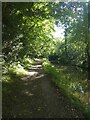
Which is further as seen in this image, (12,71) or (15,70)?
(15,70)

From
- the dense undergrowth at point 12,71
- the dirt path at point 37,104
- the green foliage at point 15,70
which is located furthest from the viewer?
the green foliage at point 15,70

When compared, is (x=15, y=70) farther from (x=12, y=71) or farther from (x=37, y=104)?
(x=37, y=104)

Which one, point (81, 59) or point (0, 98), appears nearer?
point (0, 98)

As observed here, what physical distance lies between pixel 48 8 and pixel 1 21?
279cm

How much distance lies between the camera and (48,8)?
13047mm

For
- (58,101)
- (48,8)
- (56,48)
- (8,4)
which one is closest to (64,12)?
(48,8)

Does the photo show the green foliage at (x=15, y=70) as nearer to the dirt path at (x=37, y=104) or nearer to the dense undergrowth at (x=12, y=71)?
the dense undergrowth at (x=12, y=71)

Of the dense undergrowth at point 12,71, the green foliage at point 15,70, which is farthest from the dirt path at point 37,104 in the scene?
the green foliage at point 15,70

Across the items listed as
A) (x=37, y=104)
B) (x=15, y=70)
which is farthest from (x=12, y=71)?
(x=37, y=104)

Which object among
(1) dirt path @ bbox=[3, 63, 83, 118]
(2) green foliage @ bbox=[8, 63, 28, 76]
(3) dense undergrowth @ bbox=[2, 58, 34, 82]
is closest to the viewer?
(1) dirt path @ bbox=[3, 63, 83, 118]

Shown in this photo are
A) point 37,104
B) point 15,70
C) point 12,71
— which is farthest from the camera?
point 15,70

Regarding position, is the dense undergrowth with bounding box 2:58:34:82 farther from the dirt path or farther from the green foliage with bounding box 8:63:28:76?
the dirt path

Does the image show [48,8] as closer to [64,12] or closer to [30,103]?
[64,12]

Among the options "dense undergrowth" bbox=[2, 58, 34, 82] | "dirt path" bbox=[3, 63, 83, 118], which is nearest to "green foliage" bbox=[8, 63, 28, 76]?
"dense undergrowth" bbox=[2, 58, 34, 82]
